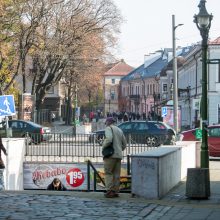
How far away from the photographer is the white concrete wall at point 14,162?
2109cm

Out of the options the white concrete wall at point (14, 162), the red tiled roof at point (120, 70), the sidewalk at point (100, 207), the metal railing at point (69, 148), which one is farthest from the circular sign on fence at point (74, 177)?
the red tiled roof at point (120, 70)

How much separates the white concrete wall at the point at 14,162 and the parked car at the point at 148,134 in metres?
3.78

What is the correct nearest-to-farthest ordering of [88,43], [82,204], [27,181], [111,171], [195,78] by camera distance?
[82,204] < [111,171] < [27,181] < [88,43] < [195,78]

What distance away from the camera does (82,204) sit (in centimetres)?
1161

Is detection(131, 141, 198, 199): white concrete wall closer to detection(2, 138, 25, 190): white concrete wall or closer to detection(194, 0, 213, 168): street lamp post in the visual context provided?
detection(194, 0, 213, 168): street lamp post

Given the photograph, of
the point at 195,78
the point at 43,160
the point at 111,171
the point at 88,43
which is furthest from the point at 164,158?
the point at 195,78

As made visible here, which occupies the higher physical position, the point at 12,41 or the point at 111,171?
the point at 12,41

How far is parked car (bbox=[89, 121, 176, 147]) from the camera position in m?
25.7

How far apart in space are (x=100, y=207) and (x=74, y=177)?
1275 centimetres

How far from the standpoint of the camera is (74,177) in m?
23.9

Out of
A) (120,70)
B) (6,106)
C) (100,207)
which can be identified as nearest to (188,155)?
(100,207)

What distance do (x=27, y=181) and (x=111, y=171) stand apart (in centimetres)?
1125

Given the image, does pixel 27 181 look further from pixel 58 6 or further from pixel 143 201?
pixel 58 6

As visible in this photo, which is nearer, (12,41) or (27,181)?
(27,181)
